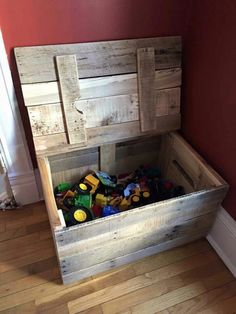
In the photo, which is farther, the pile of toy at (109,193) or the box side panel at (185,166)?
the pile of toy at (109,193)

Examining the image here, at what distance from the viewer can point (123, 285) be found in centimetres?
113

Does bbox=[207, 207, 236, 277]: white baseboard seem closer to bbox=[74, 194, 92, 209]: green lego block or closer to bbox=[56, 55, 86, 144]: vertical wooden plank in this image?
bbox=[74, 194, 92, 209]: green lego block

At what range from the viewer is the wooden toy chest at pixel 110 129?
1010mm

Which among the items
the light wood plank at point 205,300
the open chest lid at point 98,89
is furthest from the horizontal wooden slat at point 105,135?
the light wood plank at point 205,300

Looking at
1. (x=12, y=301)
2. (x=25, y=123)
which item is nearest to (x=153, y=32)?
(x=25, y=123)

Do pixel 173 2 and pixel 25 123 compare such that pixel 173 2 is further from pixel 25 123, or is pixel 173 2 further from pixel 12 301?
pixel 12 301

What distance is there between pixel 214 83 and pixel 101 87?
458mm

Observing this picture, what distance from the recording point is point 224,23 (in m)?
0.96

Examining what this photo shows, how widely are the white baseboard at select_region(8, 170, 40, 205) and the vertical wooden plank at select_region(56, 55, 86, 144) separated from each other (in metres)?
0.36

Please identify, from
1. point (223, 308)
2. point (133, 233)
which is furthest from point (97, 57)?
point (223, 308)

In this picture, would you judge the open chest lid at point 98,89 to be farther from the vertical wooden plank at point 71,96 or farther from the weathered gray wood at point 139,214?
the weathered gray wood at point 139,214

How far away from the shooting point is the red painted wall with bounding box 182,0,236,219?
973 mm

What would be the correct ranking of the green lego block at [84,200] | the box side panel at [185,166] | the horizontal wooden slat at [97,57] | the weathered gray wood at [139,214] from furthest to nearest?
the green lego block at [84,200], the box side panel at [185,166], the horizontal wooden slat at [97,57], the weathered gray wood at [139,214]

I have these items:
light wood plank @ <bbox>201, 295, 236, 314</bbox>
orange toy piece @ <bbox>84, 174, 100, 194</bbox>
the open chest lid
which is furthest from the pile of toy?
light wood plank @ <bbox>201, 295, 236, 314</bbox>
